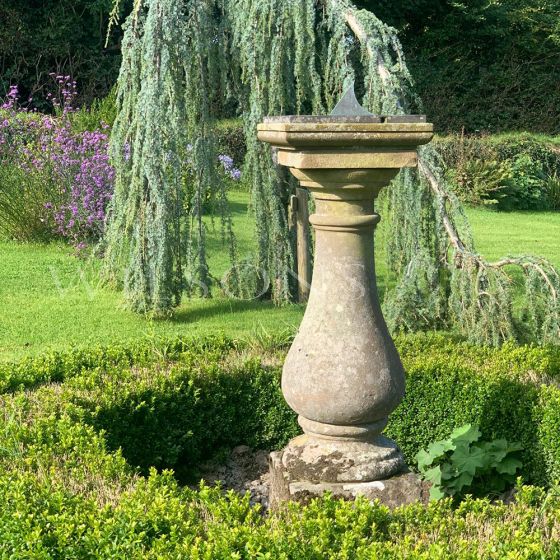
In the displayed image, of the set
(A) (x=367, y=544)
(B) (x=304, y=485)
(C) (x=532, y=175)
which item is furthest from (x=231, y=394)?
(C) (x=532, y=175)

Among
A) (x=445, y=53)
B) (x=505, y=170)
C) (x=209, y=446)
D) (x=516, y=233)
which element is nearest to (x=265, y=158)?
(x=209, y=446)

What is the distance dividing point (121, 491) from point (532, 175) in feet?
46.6

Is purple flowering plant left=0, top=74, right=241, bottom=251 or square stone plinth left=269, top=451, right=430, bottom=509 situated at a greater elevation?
purple flowering plant left=0, top=74, right=241, bottom=251

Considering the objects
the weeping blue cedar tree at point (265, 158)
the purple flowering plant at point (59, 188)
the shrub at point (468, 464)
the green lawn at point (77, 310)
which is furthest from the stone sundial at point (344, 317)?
the purple flowering plant at point (59, 188)

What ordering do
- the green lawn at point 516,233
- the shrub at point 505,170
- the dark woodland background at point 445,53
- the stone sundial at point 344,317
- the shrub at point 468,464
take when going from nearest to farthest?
the stone sundial at point 344,317 < the shrub at point 468,464 < the green lawn at point 516,233 < the shrub at point 505,170 < the dark woodland background at point 445,53

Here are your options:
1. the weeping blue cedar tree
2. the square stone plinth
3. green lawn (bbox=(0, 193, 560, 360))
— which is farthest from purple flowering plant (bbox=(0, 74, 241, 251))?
the square stone plinth

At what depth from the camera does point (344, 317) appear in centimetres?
341

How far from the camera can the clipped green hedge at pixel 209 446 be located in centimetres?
276

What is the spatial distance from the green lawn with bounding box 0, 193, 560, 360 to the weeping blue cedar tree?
0.40 meters

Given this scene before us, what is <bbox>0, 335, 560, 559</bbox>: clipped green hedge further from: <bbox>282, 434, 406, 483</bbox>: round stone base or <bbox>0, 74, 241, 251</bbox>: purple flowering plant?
<bbox>0, 74, 241, 251</bbox>: purple flowering plant

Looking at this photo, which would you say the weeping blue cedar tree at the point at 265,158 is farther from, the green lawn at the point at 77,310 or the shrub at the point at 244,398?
the shrub at the point at 244,398

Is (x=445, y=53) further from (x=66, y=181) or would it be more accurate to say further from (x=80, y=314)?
(x=80, y=314)

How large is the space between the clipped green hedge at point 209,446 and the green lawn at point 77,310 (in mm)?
929

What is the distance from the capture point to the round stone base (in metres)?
3.52
